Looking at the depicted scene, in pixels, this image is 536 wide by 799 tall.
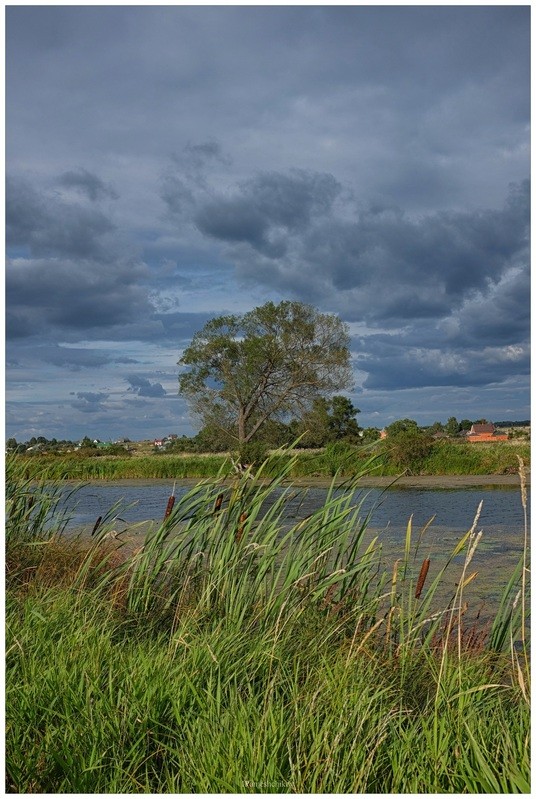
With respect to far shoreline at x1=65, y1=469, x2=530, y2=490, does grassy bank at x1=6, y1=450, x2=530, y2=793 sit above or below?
above

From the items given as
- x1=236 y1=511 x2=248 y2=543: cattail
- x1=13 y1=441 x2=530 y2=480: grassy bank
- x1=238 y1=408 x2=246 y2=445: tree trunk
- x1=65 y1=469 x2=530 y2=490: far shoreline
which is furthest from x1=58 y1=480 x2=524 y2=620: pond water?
x1=238 y1=408 x2=246 y2=445: tree trunk

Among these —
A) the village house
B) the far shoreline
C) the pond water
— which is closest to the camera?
the pond water

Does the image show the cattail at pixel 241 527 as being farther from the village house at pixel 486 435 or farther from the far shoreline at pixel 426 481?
the village house at pixel 486 435

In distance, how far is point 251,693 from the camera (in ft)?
6.95

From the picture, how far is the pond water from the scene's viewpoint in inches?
234

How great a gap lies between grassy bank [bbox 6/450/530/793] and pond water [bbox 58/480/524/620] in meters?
0.46

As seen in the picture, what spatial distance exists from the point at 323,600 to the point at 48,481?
2.92 metres

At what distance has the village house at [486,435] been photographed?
770 inches

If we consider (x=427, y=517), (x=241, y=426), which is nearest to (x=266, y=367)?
(x=241, y=426)

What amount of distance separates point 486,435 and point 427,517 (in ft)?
32.3

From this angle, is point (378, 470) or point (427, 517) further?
point (378, 470)

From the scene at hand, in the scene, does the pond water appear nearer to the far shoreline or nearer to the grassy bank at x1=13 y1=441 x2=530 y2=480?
the far shoreline

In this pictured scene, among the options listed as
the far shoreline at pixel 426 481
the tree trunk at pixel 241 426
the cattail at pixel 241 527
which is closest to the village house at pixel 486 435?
the far shoreline at pixel 426 481

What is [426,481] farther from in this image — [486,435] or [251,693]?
[251,693]
